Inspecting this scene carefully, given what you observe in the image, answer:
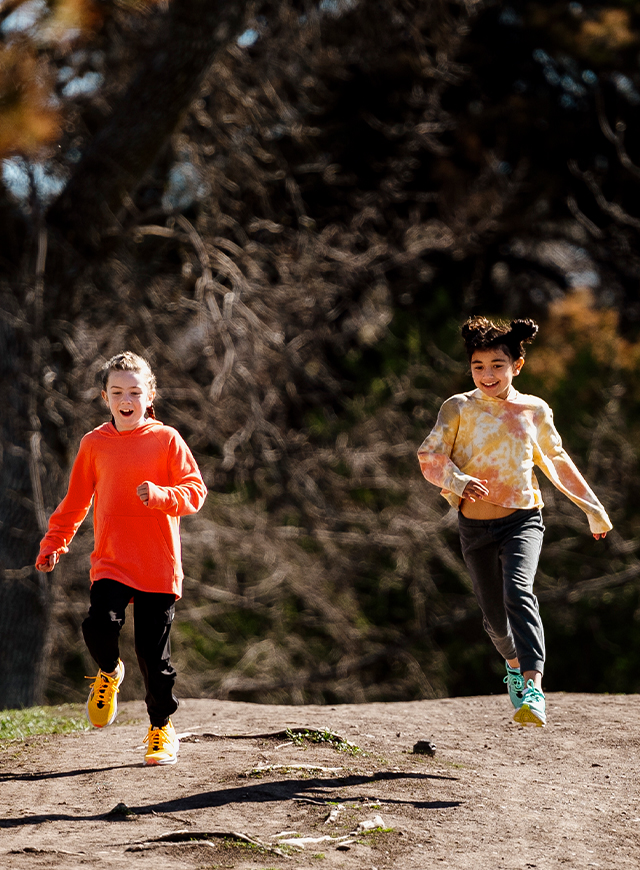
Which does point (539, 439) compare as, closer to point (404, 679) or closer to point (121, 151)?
point (121, 151)

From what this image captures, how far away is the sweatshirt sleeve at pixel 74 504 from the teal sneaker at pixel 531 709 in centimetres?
201

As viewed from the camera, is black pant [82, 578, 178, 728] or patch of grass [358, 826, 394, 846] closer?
patch of grass [358, 826, 394, 846]

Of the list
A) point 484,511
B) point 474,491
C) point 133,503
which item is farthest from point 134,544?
point 484,511

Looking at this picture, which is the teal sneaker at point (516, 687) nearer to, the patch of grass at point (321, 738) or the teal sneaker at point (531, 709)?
the teal sneaker at point (531, 709)

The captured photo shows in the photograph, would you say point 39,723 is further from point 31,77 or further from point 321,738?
point 31,77

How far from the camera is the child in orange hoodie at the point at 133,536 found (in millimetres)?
4102

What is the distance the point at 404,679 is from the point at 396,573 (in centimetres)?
158

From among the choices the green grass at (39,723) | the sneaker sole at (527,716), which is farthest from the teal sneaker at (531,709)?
the green grass at (39,723)

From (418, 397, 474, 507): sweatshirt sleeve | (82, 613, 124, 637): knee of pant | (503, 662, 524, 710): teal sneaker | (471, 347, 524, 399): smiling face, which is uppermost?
(471, 347, 524, 399): smiling face

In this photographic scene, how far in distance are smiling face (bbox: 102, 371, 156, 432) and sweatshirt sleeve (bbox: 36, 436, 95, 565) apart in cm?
21

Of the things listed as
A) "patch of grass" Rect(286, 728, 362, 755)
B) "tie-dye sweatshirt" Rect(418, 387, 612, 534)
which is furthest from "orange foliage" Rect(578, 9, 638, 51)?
"patch of grass" Rect(286, 728, 362, 755)

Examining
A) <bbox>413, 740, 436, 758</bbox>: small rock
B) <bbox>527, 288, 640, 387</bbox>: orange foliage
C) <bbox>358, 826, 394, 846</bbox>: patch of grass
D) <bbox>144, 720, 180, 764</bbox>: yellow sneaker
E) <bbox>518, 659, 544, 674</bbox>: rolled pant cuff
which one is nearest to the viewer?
<bbox>358, 826, 394, 846</bbox>: patch of grass

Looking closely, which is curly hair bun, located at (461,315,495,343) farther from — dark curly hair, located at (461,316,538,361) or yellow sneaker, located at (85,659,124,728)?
yellow sneaker, located at (85,659,124,728)

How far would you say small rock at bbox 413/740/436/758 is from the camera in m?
4.59
